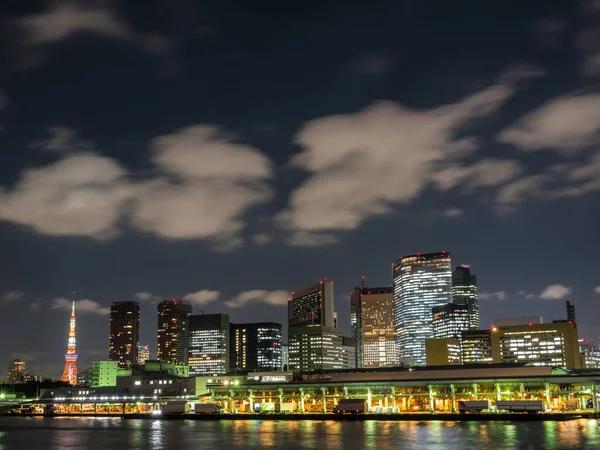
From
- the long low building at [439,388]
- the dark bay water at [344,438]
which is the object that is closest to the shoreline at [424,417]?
the long low building at [439,388]

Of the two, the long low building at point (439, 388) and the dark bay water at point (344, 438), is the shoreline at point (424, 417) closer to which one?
the long low building at point (439, 388)

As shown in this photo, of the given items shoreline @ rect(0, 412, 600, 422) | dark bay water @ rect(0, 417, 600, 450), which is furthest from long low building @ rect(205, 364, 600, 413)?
dark bay water @ rect(0, 417, 600, 450)

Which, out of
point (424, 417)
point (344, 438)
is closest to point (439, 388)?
point (424, 417)

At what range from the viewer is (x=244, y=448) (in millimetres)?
98062

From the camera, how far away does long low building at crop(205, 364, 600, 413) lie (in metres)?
163

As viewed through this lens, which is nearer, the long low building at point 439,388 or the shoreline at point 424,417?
the shoreline at point 424,417

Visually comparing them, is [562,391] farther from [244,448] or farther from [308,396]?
[244,448]

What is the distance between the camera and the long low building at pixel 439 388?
163 metres

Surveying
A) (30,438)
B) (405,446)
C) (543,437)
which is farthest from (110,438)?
(543,437)

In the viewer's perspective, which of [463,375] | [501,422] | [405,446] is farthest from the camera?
Result: [463,375]

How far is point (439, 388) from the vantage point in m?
173

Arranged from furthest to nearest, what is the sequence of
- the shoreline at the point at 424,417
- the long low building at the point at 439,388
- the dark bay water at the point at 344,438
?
the long low building at the point at 439,388 → the shoreline at the point at 424,417 → the dark bay water at the point at 344,438

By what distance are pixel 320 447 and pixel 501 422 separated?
6360 cm

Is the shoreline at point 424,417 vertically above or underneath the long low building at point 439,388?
underneath
